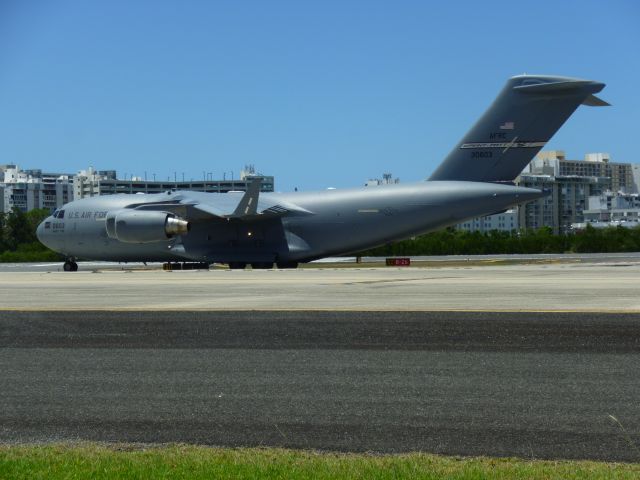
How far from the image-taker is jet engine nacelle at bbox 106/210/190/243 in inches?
1638

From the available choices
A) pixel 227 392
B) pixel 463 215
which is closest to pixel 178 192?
pixel 463 215

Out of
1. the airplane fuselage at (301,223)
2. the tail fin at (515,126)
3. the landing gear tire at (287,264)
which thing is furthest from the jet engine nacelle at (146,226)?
the tail fin at (515,126)

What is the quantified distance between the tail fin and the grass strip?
108 feet

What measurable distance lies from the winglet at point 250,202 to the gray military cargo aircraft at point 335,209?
0.05 m

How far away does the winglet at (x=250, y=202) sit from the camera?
3981cm

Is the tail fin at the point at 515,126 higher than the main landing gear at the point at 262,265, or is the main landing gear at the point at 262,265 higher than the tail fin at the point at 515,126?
the tail fin at the point at 515,126

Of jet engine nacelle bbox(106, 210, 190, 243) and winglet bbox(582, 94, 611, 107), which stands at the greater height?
winglet bbox(582, 94, 611, 107)

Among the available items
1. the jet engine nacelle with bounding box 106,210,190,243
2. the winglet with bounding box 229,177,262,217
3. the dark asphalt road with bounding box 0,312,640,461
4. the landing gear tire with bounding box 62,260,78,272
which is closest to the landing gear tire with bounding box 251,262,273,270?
the winglet with bounding box 229,177,262,217

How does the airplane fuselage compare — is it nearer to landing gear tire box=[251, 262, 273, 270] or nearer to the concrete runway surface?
landing gear tire box=[251, 262, 273, 270]

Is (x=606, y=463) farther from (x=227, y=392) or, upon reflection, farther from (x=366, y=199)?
(x=366, y=199)

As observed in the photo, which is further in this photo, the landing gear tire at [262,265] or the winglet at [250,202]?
the landing gear tire at [262,265]

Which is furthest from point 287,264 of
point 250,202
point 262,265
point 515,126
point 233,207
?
point 515,126

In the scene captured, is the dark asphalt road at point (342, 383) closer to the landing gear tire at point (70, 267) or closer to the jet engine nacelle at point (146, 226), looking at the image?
the jet engine nacelle at point (146, 226)

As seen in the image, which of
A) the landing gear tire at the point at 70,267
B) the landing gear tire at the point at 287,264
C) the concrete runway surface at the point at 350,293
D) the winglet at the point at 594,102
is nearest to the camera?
the concrete runway surface at the point at 350,293
